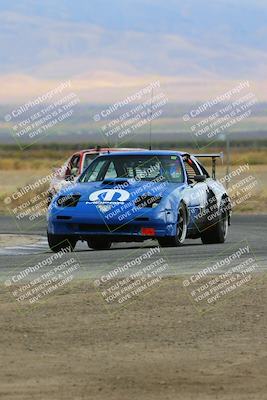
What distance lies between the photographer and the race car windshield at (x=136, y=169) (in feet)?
66.6

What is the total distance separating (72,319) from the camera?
11.9 m

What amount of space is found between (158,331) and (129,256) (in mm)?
6999

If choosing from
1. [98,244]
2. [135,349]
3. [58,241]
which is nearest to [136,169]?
[98,244]

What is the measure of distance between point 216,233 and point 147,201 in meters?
2.46

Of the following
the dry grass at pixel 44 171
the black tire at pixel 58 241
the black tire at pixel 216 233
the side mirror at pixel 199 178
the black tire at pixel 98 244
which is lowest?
the dry grass at pixel 44 171

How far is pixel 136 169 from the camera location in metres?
20.4

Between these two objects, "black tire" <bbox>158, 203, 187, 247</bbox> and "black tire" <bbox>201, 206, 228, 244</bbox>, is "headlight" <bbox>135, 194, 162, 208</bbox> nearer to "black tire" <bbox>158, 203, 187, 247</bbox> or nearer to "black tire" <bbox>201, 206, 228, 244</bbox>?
"black tire" <bbox>158, 203, 187, 247</bbox>

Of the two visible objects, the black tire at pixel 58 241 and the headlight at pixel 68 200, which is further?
the black tire at pixel 58 241

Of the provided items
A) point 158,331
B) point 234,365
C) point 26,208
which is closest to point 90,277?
point 158,331

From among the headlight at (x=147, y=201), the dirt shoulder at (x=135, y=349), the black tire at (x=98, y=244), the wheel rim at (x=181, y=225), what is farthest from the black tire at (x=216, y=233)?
the dirt shoulder at (x=135, y=349)

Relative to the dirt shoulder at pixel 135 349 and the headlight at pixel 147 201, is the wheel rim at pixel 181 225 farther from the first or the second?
the dirt shoulder at pixel 135 349

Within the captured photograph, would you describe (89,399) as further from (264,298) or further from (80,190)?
(80,190)

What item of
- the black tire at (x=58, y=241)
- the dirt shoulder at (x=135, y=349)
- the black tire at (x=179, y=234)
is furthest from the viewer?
the black tire at (x=179, y=234)

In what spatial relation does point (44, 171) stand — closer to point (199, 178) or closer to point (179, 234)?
point (199, 178)
